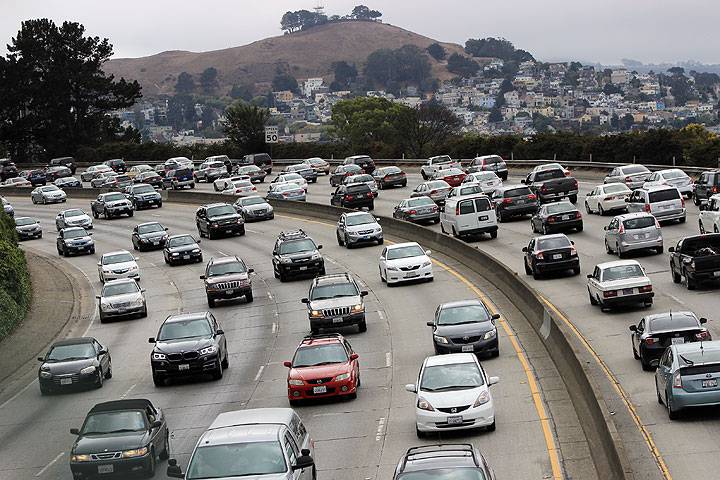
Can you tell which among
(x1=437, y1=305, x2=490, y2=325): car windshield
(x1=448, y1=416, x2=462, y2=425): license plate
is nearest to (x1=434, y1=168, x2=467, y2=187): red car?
(x1=437, y1=305, x2=490, y2=325): car windshield

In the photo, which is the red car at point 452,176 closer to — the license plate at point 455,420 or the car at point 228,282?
the car at point 228,282

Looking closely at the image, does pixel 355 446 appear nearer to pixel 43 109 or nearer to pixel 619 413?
pixel 619 413

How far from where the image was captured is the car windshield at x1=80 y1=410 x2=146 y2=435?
22719 mm

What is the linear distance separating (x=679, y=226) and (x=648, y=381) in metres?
26.3

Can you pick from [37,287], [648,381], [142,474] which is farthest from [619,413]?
[37,287]

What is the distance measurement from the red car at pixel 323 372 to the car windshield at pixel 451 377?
12.5ft

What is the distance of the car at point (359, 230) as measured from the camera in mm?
57438

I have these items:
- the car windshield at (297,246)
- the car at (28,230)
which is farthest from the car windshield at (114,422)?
the car at (28,230)

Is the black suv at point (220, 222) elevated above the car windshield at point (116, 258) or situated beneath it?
situated beneath

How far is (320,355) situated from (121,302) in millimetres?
18022

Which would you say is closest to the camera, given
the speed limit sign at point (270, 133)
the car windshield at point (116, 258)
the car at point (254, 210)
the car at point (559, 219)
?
the car at point (559, 219)

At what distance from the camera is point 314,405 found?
2806 centimetres

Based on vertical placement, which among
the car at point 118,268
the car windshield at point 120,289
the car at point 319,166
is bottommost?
the car at point 319,166

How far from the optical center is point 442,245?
54281 millimetres
